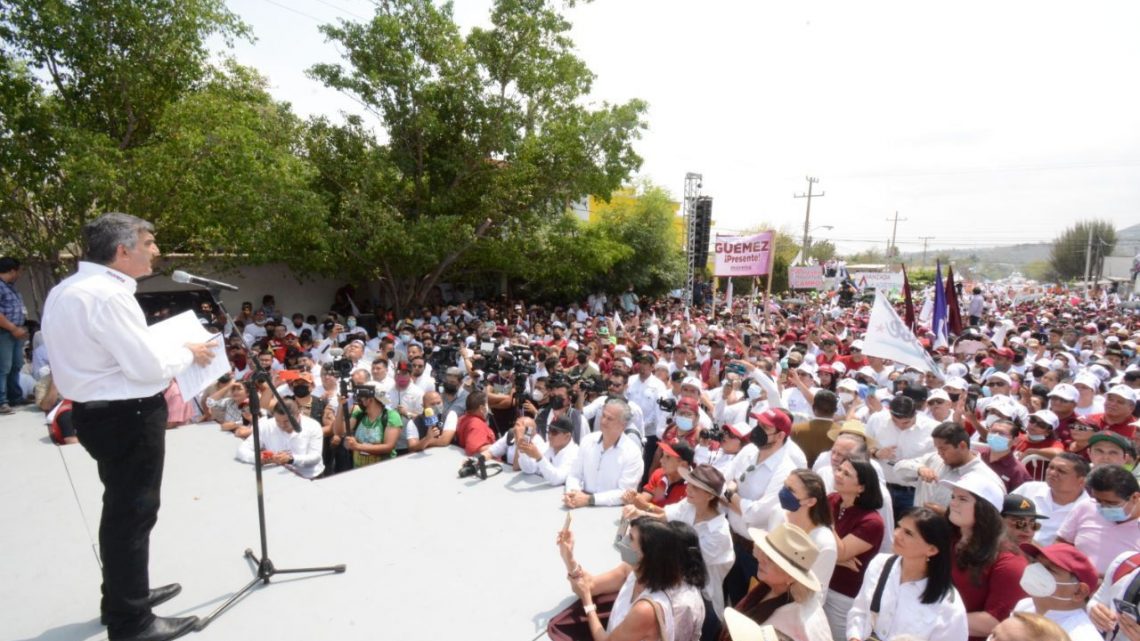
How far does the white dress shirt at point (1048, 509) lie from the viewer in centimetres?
352

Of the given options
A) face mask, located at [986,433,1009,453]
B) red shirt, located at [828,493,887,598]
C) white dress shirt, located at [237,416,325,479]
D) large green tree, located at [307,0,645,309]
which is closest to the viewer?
red shirt, located at [828,493,887,598]

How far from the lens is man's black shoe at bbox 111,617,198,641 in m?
2.56

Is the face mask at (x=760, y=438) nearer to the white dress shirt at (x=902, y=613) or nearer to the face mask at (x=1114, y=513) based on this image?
the white dress shirt at (x=902, y=613)

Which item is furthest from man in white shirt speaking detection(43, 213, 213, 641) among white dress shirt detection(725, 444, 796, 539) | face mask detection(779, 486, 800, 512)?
white dress shirt detection(725, 444, 796, 539)

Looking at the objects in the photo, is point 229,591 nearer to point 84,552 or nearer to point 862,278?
point 84,552

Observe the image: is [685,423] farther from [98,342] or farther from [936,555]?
[98,342]

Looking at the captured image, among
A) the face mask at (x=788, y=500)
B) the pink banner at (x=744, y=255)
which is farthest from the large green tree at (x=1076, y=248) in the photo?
the face mask at (x=788, y=500)

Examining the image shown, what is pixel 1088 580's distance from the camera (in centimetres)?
242

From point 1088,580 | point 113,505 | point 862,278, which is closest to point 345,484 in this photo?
point 113,505

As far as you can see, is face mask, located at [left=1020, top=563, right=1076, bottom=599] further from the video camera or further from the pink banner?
the pink banner

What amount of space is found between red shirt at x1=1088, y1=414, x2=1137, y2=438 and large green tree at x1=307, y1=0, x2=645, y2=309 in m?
11.2

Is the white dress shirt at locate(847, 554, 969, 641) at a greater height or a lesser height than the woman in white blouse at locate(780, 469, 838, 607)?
lesser

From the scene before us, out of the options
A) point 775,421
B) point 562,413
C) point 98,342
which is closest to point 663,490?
point 775,421

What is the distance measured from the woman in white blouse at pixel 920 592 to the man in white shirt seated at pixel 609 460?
1800mm
